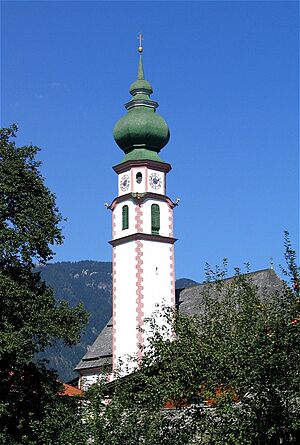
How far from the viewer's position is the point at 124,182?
50.4m

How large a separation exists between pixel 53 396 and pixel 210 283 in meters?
7.83

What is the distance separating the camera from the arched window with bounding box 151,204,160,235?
162 ft

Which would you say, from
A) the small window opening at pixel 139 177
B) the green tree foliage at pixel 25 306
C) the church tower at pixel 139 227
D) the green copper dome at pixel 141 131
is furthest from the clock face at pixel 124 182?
the green tree foliage at pixel 25 306

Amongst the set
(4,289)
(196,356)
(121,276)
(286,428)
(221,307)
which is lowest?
(286,428)

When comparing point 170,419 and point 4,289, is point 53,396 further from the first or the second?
point 170,419

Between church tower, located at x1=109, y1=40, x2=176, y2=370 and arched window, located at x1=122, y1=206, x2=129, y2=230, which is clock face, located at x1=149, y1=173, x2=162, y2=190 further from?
arched window, located at x1=122, y1=206, x2=129, y2=230

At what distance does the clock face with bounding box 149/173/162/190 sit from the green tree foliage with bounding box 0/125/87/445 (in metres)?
19.9

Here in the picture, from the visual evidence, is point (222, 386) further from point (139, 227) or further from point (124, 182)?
point (124, 182)

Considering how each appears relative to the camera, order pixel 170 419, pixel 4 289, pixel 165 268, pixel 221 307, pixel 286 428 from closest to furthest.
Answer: pixel 286 428 → pixel 170 419 → pixel 221 307 → pixel 4 289 → pixel 165 268

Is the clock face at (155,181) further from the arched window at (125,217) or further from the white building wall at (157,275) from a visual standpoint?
the white building wall at (157,275)

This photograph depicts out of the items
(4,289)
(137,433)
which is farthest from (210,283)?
(4,289)

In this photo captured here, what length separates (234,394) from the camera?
19531 millimetres

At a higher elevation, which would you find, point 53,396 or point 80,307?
point 80,307

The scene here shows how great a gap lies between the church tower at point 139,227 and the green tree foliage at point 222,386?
25612 millimetres
